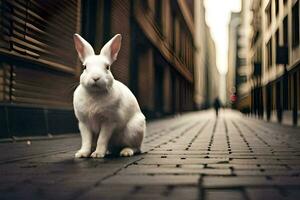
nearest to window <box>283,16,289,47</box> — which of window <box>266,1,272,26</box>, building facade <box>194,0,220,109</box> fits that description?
window <box>266,1,272,26</box>

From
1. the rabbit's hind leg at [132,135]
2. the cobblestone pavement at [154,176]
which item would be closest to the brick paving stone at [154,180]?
the cobblestone pavement at [154,176]

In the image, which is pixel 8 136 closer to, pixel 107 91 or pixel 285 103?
pixel 107 91

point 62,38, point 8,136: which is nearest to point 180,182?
point 8,136

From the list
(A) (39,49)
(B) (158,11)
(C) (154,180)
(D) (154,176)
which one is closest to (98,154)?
(D) (154,176)

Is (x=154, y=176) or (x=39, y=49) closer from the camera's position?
(x=154, y=176)

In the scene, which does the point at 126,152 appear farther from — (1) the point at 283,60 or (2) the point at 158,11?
(2) the point at 158,11

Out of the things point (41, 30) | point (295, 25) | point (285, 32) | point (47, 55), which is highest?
point (285, 32)
